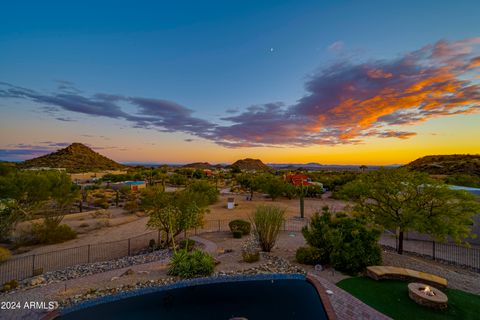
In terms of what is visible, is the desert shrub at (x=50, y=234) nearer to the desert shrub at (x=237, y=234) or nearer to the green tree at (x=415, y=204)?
the desert shrub at (x=237, y=234)

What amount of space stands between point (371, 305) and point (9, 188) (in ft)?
80.3

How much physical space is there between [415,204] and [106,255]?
18.2 meters

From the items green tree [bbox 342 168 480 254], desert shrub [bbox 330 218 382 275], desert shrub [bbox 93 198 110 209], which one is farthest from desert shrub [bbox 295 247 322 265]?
desert shrub [bbox 93 198 110 209]

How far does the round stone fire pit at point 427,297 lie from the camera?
7.82 meters

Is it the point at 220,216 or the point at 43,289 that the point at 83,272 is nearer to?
the point at 43,289

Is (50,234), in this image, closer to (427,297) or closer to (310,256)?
(310,256)

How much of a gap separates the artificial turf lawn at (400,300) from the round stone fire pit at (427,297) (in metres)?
0.15

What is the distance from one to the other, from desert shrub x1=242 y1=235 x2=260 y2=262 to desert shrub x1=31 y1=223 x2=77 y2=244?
13.7m

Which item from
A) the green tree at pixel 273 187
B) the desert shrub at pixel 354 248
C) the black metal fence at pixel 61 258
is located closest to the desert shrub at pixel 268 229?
the desert shrub at pixel 354 248

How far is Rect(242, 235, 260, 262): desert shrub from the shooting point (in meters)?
12.0

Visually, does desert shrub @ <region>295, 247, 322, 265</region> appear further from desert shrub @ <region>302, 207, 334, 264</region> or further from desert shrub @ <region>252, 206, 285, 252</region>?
desert shrub @ <region>252, 206, 285, 252</region>

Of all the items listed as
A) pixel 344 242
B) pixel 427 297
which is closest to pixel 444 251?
pixel 344 242

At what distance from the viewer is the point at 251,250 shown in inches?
550

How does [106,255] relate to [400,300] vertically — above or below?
below
